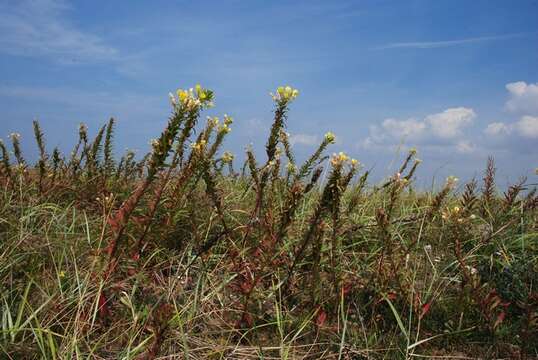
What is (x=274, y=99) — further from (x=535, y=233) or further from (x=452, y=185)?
(x=535, y=233)

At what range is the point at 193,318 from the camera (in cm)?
257

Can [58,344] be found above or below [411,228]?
below

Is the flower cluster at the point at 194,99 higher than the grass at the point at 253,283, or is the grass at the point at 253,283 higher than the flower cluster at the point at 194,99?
the flower cluster at the point at 194,99

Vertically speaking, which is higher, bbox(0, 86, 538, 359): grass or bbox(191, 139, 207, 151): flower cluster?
bbox(191, 139, 207, 151): flower cluster

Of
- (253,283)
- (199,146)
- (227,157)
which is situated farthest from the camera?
(227,157)

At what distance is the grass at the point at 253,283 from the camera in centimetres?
246

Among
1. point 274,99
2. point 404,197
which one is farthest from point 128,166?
point 404,197

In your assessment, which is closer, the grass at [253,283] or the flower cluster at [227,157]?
the grass at [253,283]

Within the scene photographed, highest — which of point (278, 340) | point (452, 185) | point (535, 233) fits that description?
point (452, 185)

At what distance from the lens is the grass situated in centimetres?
246

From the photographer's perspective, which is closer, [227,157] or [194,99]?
[194,99]

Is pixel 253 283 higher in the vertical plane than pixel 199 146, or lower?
lower

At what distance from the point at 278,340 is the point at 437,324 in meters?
1.01

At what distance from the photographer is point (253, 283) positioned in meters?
2.48
